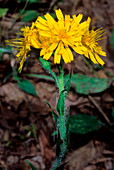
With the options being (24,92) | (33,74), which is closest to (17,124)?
(24,92)

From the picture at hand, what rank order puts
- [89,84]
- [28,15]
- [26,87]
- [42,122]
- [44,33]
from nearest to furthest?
[44,33] → [42,122] → [26,87] → [89,84] → [28,15]

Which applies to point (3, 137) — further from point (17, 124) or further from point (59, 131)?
point (59, 131)

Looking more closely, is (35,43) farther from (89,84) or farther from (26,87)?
(89,84)

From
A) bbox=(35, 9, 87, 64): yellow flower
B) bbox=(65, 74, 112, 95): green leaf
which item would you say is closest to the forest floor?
bbox=(65, 74, 112, 95): green leaf

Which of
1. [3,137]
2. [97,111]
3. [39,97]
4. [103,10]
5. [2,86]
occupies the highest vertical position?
[103,10]

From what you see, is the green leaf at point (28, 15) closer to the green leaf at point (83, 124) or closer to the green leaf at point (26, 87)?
the green leaf at point (26, 87)

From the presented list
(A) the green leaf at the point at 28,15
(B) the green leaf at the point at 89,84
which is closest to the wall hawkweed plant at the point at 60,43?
(B) the green leaf at the point at 89,84

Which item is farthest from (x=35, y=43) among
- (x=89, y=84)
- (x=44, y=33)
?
(x=89, y=84)
